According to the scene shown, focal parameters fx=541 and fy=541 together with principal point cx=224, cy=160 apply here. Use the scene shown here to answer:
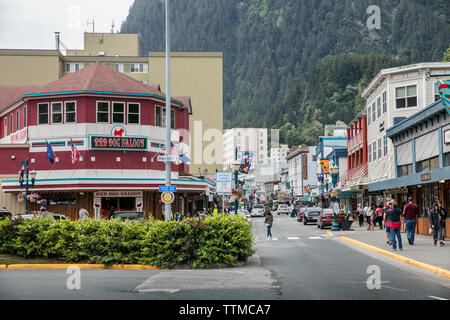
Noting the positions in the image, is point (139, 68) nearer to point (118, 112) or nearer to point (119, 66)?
point (119, 66)

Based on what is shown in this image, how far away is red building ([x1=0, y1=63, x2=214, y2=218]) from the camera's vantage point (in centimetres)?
3588

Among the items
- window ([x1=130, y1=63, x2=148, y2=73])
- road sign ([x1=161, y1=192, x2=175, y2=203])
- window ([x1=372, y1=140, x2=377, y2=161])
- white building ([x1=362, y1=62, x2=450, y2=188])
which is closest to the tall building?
window ([x1=130, y1=63, x2=148, y2=73])

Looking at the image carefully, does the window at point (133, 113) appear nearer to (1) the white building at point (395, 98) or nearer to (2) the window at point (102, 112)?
(2) the window at point (102, 112)

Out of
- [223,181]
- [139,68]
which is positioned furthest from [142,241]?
[139,68]

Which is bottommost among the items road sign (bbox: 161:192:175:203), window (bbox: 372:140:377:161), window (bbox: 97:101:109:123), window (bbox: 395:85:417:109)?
road sign (bbox: 161:192:175:203)

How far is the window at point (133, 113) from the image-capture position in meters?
37.3

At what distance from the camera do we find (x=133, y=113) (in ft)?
123

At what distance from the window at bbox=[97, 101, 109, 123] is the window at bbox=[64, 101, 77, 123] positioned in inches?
62.6

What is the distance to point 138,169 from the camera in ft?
121

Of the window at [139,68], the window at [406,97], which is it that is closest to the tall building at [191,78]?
the window at [139,68]

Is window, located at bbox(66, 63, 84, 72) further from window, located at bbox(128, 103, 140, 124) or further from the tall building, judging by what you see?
window, located at bbox(128, 103, 140, 124)

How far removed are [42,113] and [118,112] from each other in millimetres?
5206

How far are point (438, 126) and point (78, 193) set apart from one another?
75.2 ft
